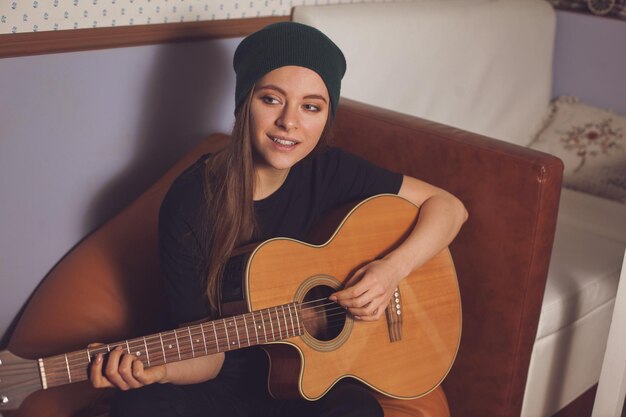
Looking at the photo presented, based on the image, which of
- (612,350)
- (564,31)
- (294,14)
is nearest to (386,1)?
(294,14)

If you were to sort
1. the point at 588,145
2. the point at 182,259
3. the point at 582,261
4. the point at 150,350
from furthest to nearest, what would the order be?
the point at 588,145 → the point at 582,261 → the point at 182,259 → the point at 150,350

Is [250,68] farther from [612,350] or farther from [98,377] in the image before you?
[612,350]

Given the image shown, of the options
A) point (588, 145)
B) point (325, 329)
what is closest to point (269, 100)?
point (325, 329)

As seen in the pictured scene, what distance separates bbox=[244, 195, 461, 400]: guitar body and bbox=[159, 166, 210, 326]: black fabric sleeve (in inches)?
4.4

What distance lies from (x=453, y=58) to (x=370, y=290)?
1242 mm

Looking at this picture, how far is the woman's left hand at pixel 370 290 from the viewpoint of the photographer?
1.47 meters

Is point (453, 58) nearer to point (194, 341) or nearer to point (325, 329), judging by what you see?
point (325, 329)

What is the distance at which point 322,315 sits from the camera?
1506mm

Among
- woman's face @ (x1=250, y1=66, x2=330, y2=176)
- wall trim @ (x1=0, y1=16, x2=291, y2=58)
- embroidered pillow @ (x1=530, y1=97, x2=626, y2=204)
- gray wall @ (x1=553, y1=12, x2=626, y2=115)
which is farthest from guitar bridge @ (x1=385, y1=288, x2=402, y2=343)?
gray wall @ (x1=553, y1=12, x2=626, y2=115)

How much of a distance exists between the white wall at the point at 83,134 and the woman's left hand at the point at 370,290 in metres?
0.69

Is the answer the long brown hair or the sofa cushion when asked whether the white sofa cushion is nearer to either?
the sofa cushion

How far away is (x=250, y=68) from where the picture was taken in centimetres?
147

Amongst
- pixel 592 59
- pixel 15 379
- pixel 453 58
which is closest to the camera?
pixel 15 379

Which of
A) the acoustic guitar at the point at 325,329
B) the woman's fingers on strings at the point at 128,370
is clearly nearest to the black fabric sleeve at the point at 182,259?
the acoustic guitar at the point at 325,329
